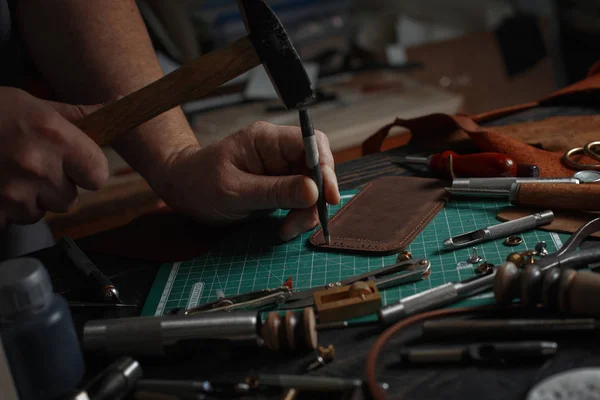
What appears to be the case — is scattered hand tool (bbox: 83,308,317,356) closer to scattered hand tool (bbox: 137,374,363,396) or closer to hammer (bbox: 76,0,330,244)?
scattered hand tool (bbox: 137,374,363,396)

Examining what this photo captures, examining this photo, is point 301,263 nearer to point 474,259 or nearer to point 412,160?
point 474,259

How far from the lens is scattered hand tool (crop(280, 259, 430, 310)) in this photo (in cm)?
102

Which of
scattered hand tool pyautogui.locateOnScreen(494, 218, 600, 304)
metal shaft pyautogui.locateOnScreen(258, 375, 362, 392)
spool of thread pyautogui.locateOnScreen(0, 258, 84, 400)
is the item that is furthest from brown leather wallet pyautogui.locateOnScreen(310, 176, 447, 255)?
spool of thread pyautogui.locateOnScreen(0, 258, 84, 400)

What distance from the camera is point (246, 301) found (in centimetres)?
104

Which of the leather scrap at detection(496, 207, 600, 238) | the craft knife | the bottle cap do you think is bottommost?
the leather scrap at detection(496, 207, 600, 238)

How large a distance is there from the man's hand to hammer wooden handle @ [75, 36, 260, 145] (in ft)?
0.61

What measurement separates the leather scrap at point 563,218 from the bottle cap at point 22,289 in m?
0.80

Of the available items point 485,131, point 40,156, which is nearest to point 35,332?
point 40,156

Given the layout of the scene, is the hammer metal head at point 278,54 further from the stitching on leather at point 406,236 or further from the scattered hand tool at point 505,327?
the scattered hand tool at point 505,327

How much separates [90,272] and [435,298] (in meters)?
0.63

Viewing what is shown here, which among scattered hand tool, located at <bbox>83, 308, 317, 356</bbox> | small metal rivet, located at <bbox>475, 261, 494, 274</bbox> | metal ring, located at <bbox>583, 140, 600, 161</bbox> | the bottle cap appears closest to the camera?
the bottle cap

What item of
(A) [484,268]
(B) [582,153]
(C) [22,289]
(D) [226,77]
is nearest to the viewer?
(C) [22,289]

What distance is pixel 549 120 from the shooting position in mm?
1568

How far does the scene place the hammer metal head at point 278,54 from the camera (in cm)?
104
